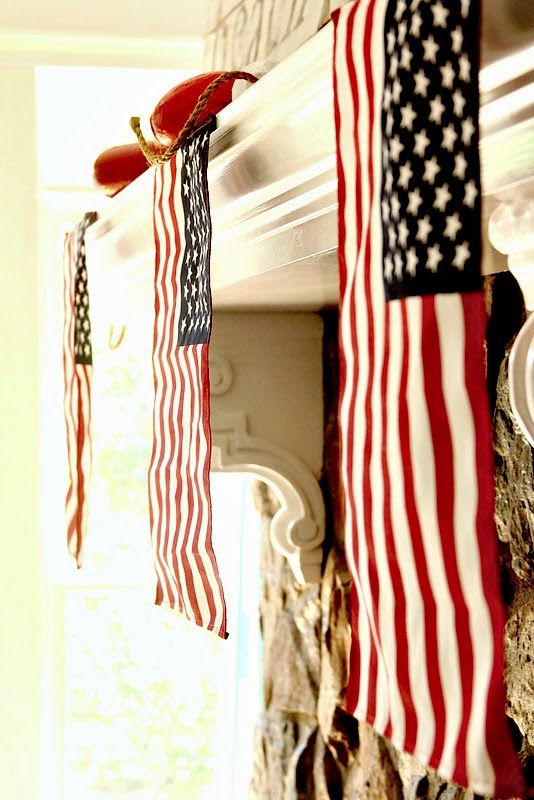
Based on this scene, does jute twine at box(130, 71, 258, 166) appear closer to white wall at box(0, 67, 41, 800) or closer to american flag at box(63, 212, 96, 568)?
american flag at box(63, 212, 96, 568)

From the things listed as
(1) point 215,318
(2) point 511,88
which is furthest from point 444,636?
(1) point 215,318

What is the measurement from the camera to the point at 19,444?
8.96ft

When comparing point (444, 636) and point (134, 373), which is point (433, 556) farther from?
point (134, 373)

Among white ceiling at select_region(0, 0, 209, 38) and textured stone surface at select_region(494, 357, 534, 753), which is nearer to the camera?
textured stone surface at select_region(494, 357, 534, 753)

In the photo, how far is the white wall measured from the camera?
107 inches

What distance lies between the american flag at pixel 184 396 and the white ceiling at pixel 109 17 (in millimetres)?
1537

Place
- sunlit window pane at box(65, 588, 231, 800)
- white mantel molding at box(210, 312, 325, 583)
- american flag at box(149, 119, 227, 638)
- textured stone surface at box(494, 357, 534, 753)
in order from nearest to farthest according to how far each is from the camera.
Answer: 1. textured stone surface at box(494, 357, 534, 753)
2. american flag at box(149, 119, 227, 638)
3. white mantel molding at box(210, 312, 325, 583)
4. sunlit window pane at box(65, 588, 231, 800)

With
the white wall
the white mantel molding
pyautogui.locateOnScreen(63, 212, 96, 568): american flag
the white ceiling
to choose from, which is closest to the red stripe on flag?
pyautogui.locateOnScreen(63, 212, 96, 568): american flag

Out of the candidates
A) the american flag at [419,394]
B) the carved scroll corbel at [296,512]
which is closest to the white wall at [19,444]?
the carved scroll corbel at [296,512]

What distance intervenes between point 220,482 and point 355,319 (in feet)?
7.33

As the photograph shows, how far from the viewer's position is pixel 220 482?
299 centimetres

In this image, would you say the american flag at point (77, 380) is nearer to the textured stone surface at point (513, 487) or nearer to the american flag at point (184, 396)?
the american flag at point (184, 396)

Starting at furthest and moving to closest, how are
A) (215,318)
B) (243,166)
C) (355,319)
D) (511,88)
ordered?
1. (215,318)
2. (243,166)
3. (355,319)
4. (511,88)

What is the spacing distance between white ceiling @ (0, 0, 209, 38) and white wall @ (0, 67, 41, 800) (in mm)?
141
